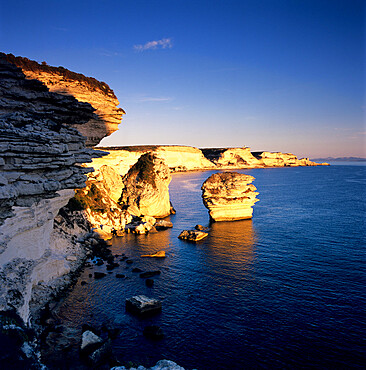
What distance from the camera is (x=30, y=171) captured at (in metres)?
18.6

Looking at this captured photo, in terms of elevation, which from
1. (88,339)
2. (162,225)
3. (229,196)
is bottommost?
(88,339)

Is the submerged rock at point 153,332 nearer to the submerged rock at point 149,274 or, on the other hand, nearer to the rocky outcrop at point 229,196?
the submerged rock at point 149,274

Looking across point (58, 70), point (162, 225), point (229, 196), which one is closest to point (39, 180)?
point (58, 70)

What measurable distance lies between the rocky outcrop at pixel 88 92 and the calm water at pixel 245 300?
52.7ft

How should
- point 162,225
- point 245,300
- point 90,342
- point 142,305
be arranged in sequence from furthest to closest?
point 162,225 < point 245,300 < point 142,305 < point 90,342

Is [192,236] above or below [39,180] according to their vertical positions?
below

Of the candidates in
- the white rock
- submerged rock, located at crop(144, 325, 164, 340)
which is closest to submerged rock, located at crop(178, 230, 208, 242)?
submerged rock, located at crop(144, 325, 164, 340)

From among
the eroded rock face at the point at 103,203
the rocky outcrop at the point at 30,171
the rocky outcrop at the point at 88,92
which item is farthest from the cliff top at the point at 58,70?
the eroded rock face at the point at 103,203

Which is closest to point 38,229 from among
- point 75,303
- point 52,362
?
point 75,303

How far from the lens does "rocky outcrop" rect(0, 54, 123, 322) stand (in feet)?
56.3

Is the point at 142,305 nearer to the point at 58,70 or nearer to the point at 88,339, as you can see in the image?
the point at 88,339

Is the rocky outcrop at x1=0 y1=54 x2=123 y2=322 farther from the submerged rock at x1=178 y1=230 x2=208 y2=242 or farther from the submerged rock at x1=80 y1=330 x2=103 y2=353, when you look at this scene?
the submerged rock at x1=178 y1=230 x2=208 y2=242

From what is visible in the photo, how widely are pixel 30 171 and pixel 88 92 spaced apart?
47.2 feet

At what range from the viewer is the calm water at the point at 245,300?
18.5m
